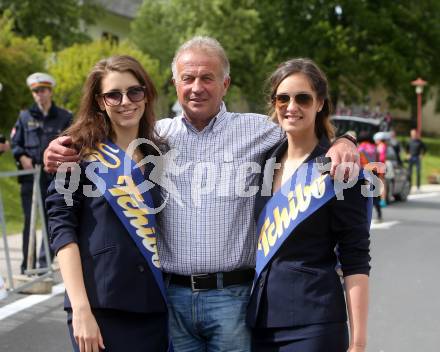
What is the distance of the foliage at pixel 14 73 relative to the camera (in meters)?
20.9

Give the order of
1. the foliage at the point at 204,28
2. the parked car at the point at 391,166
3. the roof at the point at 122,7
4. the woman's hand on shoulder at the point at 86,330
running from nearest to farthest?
the woman's hand on shoulder at the point at 86,330 < the parked car at the point at 391,166 < the foliage at the point at 204,28 < the roof at the point at 122,7

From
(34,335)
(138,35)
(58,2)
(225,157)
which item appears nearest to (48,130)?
(34,335)

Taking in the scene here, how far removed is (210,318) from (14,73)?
18945mm

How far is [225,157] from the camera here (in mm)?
3348

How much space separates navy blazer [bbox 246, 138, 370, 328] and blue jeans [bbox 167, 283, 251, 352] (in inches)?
6.1

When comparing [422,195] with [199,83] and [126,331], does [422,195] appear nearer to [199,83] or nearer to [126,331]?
[199,83]

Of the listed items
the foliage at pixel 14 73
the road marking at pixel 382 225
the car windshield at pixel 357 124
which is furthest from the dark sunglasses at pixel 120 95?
the foliage at pixel 14 73

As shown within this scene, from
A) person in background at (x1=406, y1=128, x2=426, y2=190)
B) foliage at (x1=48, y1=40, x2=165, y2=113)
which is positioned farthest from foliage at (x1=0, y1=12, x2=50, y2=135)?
person in background at (x1=406, y1=128, x2=426, y2=190)

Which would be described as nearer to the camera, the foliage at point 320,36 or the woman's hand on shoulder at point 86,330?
the woman's hand on shoulder at point 86,330

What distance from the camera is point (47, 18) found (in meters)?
32.6

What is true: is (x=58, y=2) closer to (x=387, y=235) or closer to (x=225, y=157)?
(x=387, y=235)

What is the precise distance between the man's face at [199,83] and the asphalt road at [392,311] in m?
3.16

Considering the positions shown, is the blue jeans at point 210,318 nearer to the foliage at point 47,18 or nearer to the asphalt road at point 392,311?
the asphalt road at point 392,311

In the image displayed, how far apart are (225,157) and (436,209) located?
51.5 feet
